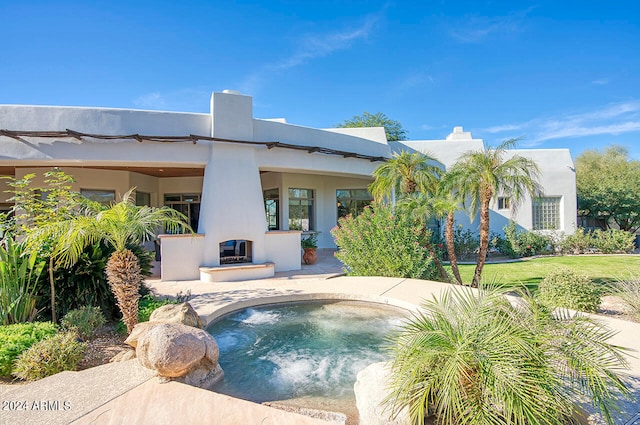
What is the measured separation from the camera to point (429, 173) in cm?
983

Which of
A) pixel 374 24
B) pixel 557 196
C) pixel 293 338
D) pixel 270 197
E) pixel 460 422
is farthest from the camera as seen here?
pixel 557 196

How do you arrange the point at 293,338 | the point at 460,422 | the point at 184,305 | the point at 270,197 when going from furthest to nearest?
the point at 270,197 < the point at 293,338 < the point at 184,305 < the point at 460,422

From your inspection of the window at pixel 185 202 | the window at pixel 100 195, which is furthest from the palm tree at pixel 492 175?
the window at pixel 100 195

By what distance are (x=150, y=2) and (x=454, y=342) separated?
11.7 meters

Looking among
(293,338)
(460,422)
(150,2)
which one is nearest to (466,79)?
(150,2)

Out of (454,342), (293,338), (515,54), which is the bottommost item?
(293,338)

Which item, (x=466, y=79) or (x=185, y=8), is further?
(x=466, y=79)

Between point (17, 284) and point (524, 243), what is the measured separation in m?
19.7

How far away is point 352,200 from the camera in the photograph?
1720cm

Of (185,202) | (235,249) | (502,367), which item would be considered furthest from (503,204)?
(502,367)

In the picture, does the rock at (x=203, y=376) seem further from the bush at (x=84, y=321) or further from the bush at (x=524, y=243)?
the bush at (x=524, y=243)

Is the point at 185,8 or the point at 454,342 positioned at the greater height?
the point at 185,8

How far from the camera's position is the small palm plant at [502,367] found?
2250mm

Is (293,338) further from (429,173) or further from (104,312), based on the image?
(429,173)
